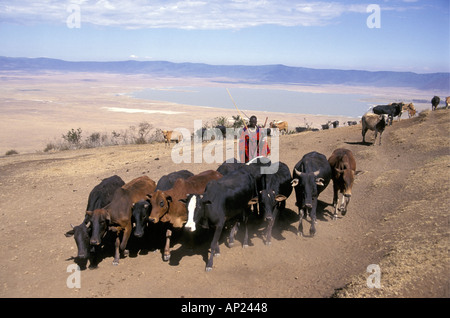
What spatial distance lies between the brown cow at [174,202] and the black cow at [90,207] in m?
1.30

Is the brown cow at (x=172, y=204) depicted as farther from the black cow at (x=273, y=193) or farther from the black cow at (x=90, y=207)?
the black cow at (x=273, y=193)

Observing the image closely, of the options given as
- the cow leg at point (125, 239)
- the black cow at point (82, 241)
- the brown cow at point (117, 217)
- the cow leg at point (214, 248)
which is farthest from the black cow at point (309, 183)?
the black cow at point (82, 241)

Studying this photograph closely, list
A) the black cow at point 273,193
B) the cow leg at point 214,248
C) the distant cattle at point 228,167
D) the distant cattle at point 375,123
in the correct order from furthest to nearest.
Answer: the distant cattle at point 375,123 < the distant cattle at point 228,167 < the black cow at point 273,193 < the cow leg at point 214,248

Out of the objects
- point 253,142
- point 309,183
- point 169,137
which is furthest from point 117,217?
point 169,137

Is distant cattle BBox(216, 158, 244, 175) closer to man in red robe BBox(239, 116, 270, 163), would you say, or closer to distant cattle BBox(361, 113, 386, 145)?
man in red robe BBox(239, 116, 270, 163)

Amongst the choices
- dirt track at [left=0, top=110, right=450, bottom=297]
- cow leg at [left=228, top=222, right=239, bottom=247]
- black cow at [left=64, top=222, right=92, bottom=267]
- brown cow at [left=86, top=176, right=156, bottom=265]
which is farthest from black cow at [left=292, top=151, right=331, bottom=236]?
black cow at [left=64, top=222, right=92, bottom=267]

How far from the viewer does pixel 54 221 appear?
10453 mm

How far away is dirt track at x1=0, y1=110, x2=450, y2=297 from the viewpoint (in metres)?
6.72

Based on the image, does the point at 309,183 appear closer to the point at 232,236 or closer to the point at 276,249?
the point at 276,249

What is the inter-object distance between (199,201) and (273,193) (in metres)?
1.97

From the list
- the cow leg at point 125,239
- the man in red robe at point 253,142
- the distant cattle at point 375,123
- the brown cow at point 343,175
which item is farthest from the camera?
the distant cattle at point 375,123

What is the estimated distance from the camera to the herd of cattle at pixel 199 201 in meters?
7.73
